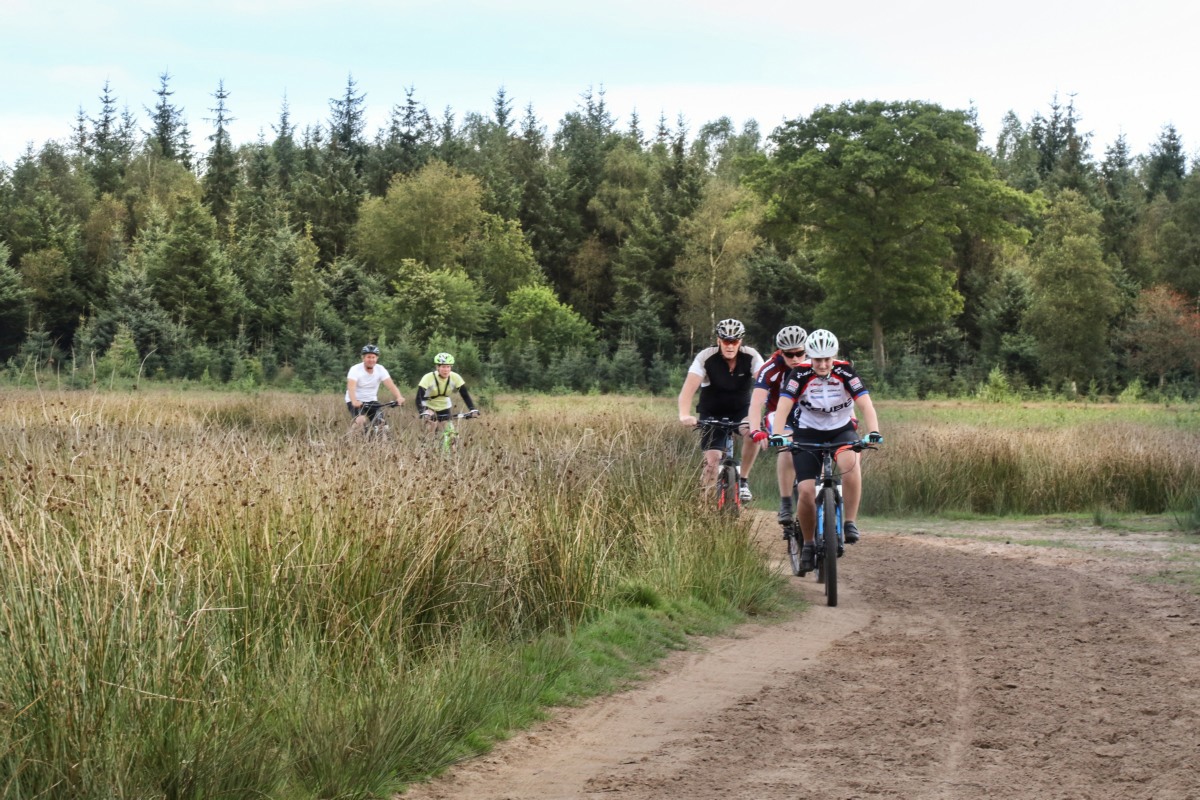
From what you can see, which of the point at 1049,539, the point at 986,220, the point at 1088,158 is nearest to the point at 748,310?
the point at 986,220

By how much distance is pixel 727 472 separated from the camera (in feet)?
37.9

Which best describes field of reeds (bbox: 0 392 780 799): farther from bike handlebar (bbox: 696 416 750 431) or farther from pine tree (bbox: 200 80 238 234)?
pine tree (bbox: 200 80 238 234)

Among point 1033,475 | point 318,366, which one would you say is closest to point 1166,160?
point 318,366

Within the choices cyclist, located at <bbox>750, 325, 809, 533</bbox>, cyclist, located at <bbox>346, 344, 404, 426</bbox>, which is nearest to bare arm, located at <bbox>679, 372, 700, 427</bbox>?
cyclist, located at <bbox>750, 325, 809, 533</bbox>

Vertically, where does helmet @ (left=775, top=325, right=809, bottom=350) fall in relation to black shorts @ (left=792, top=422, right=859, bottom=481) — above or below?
above

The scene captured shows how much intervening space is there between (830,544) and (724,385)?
2.45 metres

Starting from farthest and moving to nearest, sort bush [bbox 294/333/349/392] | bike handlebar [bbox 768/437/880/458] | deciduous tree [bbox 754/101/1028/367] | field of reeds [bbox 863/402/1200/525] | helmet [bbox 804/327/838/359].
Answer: deciduous tree [bbox 754/101/1028/367], bush [bbox 294/333/349/392], field of reeds [bbox 863/402/1200/525], bike handlebar [bbox 768/437/880/458], helmet [bbox 804/327/838/359]

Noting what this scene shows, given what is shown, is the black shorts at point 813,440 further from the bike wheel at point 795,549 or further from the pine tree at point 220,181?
the pine tree at point 220,181

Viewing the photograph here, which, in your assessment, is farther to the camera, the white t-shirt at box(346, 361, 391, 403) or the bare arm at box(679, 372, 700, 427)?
the white t-shirt at box(346, 361, 391, 403)

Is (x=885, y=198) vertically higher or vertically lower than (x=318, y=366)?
higher

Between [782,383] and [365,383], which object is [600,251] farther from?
[782,383]

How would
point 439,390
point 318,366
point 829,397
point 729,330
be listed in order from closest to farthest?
point 829,397
point 729,330
point 439,390
point 318,366

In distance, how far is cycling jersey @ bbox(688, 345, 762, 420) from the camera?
39.2ft

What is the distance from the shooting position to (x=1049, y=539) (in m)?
15.2
